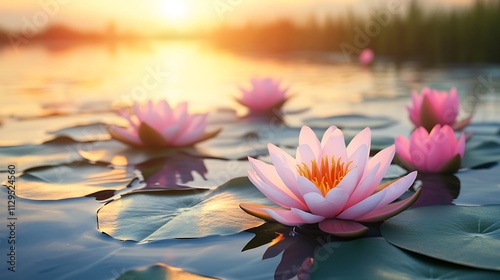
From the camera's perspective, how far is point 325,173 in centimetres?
153

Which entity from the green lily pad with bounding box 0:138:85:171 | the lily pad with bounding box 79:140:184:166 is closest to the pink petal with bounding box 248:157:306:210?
the lily pad with bounding box 79:140:184:166

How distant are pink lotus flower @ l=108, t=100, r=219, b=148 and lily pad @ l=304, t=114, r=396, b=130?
37.4 inches

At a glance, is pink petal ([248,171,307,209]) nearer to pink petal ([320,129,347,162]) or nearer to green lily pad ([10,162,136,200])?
pink petal ([320,129,347,162])

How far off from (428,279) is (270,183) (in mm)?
505

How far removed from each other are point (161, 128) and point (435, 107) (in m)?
1.44

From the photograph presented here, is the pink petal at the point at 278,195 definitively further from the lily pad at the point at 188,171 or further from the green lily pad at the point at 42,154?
the green lily pad at the point at 42,154

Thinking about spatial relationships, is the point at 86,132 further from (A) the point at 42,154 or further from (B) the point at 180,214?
(B) the point at 180,214

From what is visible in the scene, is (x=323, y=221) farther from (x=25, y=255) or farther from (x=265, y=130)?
(x=265, y=130)

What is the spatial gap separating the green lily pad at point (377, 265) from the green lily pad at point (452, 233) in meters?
0.02

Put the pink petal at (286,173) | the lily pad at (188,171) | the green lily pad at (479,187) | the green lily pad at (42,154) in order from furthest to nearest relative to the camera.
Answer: the green lily pad at (42,154)
the lily pad at (188,171)
the green lily pad at (479,187)
the pink petal at (286,173)

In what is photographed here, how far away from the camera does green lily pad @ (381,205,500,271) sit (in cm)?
129

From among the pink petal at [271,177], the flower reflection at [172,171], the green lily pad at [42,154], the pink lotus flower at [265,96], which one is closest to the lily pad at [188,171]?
the flower reflection at [172,171]

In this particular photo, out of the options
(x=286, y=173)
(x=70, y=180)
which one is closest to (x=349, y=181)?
(x=286, y=173)

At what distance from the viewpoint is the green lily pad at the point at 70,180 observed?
1.98 m
